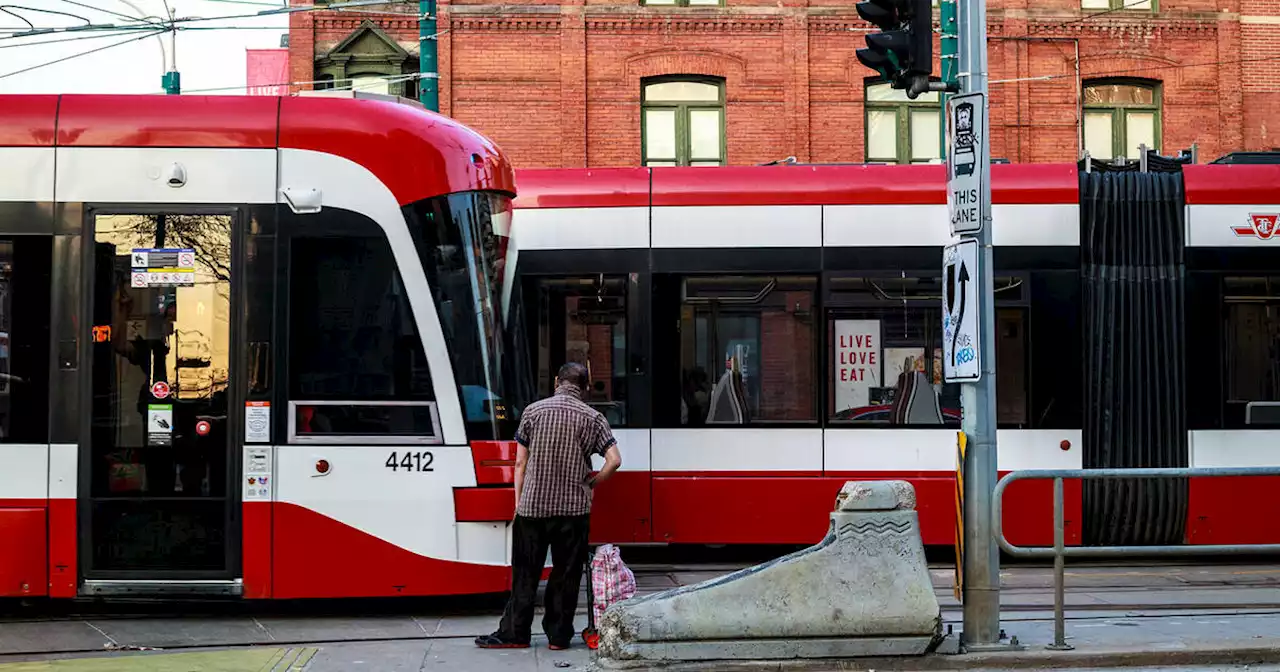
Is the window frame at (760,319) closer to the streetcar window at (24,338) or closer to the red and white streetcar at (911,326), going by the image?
the red and white streetcar at (911,326)

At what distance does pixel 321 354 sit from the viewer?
9.00 metres

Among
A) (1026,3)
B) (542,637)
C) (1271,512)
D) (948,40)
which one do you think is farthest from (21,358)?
(1026,3)

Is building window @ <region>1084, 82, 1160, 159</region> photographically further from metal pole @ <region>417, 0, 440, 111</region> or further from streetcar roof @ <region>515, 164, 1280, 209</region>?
metal pole @ <region>417, 0, 440, 111</region>

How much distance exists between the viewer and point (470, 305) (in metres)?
9.07

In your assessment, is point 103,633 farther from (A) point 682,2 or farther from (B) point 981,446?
(A) point 682,2

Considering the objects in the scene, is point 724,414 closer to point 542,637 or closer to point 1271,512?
point 542,637

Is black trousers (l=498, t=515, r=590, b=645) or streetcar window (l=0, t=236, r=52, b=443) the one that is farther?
streetcar window (l=0, t=236, r=52, b=443)

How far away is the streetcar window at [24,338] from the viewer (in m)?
8.91

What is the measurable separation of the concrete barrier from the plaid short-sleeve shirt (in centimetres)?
79

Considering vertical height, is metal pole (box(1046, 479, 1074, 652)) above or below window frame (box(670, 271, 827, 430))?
below

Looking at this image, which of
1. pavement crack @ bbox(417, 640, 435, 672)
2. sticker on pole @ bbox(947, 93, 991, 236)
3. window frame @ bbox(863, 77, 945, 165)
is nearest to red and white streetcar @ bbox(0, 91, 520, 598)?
pavement crack @ bbox(417, 640, 435, 672)

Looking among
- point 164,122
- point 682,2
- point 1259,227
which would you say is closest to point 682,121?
point 682,2

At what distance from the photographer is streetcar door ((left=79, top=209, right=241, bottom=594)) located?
29.0 ft

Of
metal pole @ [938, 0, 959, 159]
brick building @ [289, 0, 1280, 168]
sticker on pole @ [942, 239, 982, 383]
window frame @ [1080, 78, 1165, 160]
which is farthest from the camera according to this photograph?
window frame @ [1080, 78, 1165, 160]
